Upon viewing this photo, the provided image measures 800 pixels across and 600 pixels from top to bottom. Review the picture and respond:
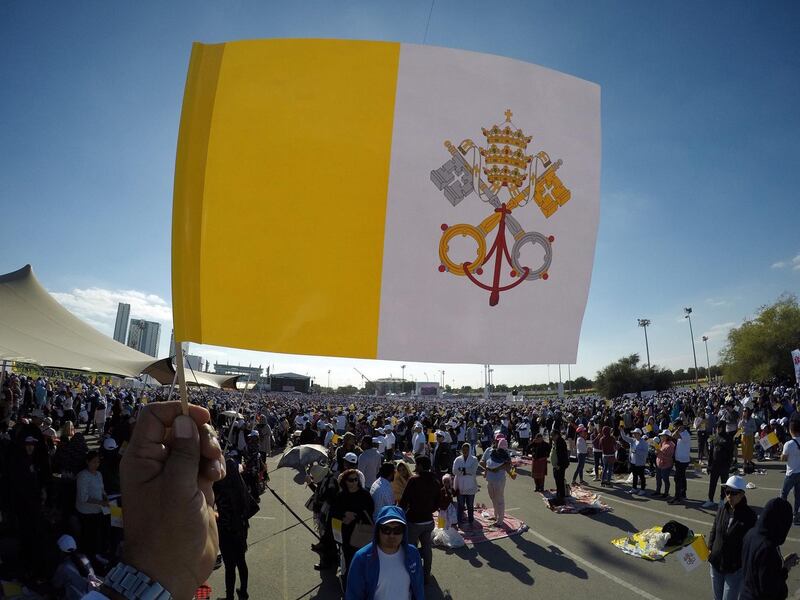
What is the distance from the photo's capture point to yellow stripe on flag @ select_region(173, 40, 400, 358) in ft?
5.82

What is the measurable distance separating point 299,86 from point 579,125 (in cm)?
147

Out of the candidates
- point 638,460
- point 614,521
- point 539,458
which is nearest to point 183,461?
point 614,521

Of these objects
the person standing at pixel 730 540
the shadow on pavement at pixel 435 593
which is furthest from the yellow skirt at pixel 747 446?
the shadow on pavement at pixel 435 593

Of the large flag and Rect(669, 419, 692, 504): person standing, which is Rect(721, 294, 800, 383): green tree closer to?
Rect(669, 419, 692, 504): person standing

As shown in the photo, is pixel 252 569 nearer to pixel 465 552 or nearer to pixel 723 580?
pixel 465 552

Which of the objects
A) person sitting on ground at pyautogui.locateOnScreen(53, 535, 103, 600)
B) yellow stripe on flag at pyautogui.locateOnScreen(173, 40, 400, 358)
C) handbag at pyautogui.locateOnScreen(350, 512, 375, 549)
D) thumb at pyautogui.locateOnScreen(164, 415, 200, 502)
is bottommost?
person sitting on ground at pyautogui.locateOnScreen(53, 535, 103, 600)

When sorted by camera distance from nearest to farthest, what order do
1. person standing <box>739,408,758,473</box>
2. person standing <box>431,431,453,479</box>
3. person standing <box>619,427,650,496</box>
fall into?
person standing <box>431,431,453,479</box>, person standing <box>619,427,650,496</box>, person standing <box>739,408,758,473</box>

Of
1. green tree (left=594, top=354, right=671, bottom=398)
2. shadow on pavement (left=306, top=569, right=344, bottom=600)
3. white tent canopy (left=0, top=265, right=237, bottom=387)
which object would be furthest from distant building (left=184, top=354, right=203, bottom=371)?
green tree (left=594, top=354, right=671, bottom=398)

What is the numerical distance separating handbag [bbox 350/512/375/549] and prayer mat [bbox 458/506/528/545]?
3.49 metres

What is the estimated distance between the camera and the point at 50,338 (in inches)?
418

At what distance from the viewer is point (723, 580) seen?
4.28m

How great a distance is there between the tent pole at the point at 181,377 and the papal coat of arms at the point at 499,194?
118 centimetres

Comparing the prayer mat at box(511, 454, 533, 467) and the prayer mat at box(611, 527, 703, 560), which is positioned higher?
the prayer mat at box(611, 527, 703, 560)

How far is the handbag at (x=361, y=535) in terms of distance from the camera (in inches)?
192
